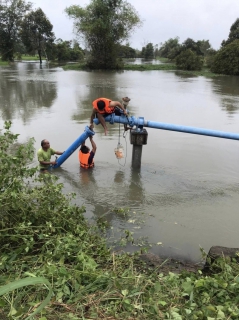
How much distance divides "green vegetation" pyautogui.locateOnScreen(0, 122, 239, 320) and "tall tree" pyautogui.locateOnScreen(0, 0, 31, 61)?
55.1m

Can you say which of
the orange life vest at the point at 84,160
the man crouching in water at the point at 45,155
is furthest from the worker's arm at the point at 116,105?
the man crouching in water at the point at 45,155

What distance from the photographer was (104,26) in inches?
1443

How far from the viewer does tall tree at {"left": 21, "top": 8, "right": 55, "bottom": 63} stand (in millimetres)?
49625

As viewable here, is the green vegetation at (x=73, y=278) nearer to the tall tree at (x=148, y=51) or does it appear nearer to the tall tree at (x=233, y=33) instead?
the tall tree at (x=233, y=33)

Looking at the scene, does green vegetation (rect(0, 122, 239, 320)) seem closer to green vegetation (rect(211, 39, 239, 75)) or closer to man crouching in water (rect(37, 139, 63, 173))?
man crouching in water (rect(37, 139, 63, 173))

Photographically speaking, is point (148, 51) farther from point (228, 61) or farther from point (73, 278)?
point (73, 278)

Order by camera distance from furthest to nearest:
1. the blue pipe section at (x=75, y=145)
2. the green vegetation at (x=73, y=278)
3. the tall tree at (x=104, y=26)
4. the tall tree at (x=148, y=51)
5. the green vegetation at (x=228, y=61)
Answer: the tall tree at (x=148, y=51)
the tall tree at (x=104, y=26)
the green vegetation at (x=228, y=61)
the blue pipe section at (x=75, y=145)
the green vegetation at (x=73, y=278)

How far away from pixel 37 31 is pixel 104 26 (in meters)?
19.9

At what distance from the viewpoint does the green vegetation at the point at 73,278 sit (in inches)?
84.9

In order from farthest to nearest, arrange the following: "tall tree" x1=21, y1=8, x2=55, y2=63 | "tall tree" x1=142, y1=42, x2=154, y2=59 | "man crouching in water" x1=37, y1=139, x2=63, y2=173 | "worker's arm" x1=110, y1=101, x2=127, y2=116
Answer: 1. "tall tree" x1=142, y1=42, x2=154, y2=59
2. "tall tree" x1=21, y1=8, x2=55, y2=63
3. "man crouching in water" x1=37, y1=139, x2=63, y2=173
4. "worker's arm" x1=110, y1=101, x2=127, y2=116

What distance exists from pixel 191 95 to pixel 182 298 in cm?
1598

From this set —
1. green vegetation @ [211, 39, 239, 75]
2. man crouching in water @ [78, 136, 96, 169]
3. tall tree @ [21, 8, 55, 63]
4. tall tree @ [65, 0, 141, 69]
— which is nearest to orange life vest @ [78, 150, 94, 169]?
man crouching in water @ [78, 136, 96, 169]

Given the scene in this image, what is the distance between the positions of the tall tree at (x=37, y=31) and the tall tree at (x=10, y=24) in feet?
→ 5.86

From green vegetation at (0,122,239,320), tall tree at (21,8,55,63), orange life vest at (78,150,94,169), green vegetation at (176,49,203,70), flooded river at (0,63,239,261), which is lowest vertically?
flooded river at (0,63,239,261)
